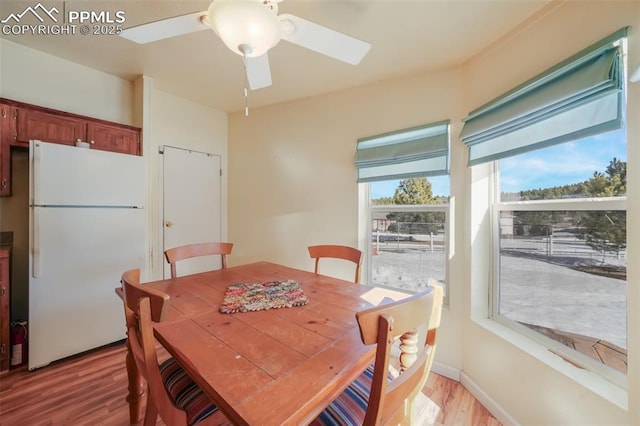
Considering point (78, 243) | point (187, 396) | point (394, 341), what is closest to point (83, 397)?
point (78, 243)

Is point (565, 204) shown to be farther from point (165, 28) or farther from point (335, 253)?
point (165, 28)

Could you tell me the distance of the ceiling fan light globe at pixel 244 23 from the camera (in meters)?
0.91

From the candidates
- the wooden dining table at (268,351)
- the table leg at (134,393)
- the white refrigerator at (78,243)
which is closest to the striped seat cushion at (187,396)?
the wooden dining table at (268,351)

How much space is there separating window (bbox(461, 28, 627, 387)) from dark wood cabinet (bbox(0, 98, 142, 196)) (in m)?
2.97

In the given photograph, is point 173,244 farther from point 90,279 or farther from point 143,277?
point 90,279

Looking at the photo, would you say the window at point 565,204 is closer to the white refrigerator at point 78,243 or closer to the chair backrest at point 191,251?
the chair backrest at point 191,251

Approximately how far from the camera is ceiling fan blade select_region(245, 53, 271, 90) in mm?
1331

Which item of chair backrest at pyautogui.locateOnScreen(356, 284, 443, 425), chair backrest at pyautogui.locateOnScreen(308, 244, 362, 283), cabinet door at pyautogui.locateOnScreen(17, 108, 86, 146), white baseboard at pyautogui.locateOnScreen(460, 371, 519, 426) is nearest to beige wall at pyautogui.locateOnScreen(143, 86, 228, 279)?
cabinet door at pyautogui.locateOnScreen(17, 108, 86, 146)

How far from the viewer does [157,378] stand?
0.81 meters

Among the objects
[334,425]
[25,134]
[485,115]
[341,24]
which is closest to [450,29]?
[485,115]

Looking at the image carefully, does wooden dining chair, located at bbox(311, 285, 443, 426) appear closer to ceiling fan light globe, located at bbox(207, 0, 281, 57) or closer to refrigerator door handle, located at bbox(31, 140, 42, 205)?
ceiling fan light globe, located at bbox(207, 0, 281, 57)

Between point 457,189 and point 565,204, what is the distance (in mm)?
646

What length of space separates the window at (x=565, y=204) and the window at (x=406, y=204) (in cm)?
32

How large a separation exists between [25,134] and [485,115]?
3320 mm
